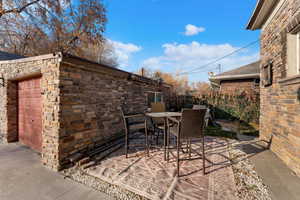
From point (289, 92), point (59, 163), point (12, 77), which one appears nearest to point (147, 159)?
point (59, 163)

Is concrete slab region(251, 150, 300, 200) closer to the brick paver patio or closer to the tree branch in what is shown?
Answer: the brick paver patio

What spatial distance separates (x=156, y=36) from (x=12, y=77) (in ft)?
33.4

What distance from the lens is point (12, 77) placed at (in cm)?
344

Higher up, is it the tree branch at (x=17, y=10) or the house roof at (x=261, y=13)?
the tree branch at (x=17, y=10)

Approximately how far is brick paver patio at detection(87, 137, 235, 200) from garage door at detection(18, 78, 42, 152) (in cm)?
200

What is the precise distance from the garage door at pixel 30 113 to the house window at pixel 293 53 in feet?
17.4

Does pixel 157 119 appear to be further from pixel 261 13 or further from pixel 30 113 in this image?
pixel 261 13

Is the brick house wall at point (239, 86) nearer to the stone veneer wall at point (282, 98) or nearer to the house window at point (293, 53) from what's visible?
the stone veneer wall at point (282, 98)

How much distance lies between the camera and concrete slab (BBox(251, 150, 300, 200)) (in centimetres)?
165

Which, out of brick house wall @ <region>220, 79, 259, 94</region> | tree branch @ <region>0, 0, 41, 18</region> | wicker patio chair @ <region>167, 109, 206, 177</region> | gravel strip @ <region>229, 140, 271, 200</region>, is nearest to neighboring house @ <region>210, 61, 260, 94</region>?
brick house wall @ <region>220, 79, 259, 94</region>

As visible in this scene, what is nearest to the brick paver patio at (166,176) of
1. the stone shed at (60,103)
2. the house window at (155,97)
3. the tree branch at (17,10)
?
the stone shed at (60,103)

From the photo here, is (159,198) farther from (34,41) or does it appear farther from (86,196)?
(34,41)

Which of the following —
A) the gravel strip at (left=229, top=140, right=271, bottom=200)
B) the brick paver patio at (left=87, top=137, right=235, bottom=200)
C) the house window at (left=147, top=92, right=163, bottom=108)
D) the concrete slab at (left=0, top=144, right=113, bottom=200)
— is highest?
the house window at (left=147, top=92, right=163, bottom=108)

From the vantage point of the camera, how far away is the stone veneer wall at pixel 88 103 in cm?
244
